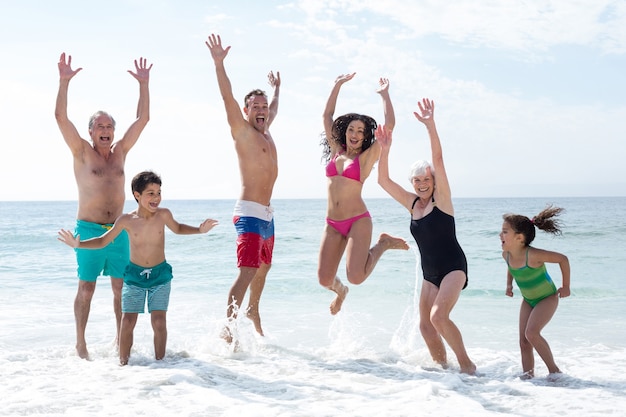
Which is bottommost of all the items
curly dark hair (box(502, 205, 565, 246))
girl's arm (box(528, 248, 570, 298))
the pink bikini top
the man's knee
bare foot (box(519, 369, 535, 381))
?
bare foot (box(519, 369, 535, 381))

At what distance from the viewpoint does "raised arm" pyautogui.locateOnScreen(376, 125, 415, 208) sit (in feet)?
19.1

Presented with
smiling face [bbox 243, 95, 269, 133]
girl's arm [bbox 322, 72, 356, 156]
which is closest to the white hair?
girl's arm [bbox 322, 72, 356, 156]

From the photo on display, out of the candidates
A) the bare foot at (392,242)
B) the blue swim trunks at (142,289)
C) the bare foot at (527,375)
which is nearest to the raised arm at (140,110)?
the blue swim trunks at (142,289)

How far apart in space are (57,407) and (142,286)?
4.70 feet

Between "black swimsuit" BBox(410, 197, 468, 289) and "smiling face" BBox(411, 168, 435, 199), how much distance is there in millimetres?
163

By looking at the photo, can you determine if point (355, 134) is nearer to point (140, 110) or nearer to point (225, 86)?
point (225, 86)

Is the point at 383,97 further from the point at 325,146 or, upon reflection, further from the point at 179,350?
the point at 179,350

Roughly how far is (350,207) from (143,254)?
2.07 m

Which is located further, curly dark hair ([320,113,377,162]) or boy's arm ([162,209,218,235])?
curly dark hair ([320,113,377,162])

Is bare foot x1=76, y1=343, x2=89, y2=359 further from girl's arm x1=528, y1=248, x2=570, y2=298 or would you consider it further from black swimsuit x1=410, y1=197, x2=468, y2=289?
girl's arm x1=528, y1=248, x2=570, y2=298

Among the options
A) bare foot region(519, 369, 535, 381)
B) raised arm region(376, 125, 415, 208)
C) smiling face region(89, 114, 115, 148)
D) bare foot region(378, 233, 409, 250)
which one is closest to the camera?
bare foot region(519, 369, 535, 381)

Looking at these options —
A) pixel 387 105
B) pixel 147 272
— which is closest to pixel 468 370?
pixel 387 105

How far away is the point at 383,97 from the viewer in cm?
667

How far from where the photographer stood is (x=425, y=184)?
5.56 m
